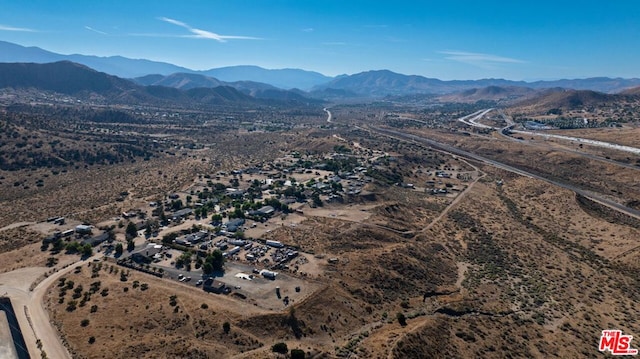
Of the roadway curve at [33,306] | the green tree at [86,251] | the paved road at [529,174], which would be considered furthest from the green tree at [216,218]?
the paved road at [529,174]

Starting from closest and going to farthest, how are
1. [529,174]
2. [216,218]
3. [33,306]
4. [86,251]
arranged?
[33,306]
[86,251]
[216,218]
[529,174]

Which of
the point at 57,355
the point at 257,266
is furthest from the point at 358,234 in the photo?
the point at 57,355

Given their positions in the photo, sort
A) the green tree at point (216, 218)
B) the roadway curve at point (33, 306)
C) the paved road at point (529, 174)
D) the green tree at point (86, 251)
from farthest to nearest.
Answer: the paved road at point (529, 174) → the green tree at point (216, 218) → the green tree at point (86, 251) → the roadway curve at point (33, 306)

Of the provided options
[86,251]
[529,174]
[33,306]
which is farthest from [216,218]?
[529,174]

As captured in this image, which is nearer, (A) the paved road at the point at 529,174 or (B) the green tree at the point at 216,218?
(B) the green tree at the point at 216,218

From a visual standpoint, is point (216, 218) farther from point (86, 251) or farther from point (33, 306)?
point (33, 306)

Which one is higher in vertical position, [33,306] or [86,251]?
[86,251]

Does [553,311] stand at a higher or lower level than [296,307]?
lower

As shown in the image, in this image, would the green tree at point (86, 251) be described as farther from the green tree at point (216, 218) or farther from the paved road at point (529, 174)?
the paved road at point (529, 174)

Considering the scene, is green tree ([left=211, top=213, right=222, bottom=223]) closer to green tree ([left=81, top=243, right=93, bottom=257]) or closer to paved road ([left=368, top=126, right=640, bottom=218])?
green tree ([left=81, top=243, right=93, bottom=257])

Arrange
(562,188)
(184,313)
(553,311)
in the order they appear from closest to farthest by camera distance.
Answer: (184,313), (553,311), (562,188)

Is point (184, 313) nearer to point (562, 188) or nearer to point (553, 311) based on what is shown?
point (553, 311)
